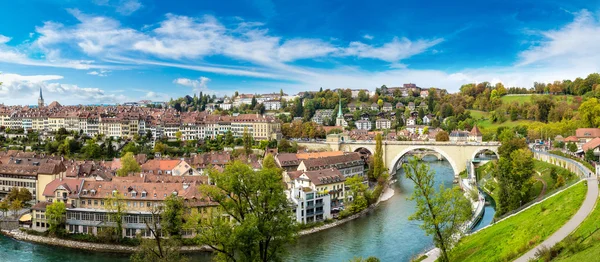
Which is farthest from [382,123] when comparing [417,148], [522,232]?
[522,232]

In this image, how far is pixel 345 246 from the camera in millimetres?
22641

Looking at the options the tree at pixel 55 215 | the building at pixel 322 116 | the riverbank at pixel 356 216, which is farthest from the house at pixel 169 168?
the building at pixel 322 116

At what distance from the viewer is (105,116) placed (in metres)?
57.7

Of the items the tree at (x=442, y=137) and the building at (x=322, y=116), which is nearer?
the tree at (x=442, y=137)

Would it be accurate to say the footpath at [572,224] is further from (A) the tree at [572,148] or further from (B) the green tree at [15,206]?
(B) the green tree at [15,206]

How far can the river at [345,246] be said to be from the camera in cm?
2119

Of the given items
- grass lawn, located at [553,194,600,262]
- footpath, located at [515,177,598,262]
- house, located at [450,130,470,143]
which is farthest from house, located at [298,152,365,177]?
grass lawn, located at [553,194,600,262]

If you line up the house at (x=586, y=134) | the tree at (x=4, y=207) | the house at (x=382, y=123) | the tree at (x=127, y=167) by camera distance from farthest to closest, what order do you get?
the house at (x=382, y=123), the house at (x=586, y=134), the tree at (x=127, y=167), the tree at (x=4, y=207)

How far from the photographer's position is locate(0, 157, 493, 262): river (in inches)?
834

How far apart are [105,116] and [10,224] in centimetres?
3354

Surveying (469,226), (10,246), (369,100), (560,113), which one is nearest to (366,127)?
(369,100)

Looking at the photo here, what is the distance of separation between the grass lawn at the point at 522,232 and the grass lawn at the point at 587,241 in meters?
0.87

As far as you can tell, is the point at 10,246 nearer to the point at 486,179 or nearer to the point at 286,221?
the point at 286,221

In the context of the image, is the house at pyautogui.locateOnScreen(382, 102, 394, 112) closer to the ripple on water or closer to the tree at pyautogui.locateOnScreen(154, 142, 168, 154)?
the tree at pyautogui.locateOnScreen(154, 142, 168, 154)
